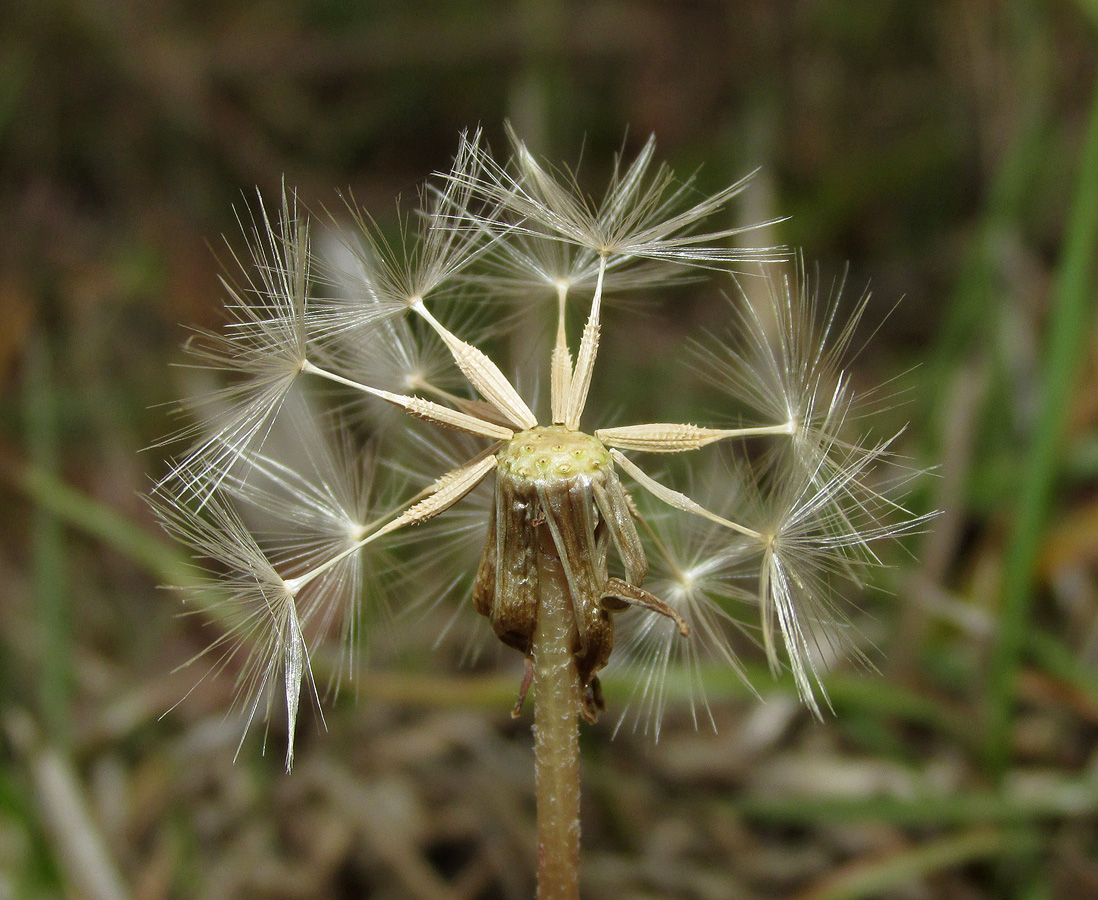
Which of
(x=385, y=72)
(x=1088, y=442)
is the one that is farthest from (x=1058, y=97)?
(x=385, y=72)

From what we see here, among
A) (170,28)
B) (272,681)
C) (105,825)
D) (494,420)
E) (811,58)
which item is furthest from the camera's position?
(170,28)

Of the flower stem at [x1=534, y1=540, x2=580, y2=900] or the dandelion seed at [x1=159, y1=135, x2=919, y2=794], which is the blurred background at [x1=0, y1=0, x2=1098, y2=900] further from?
the flower stem at [x1=534, y1=540, x2=580, y2=900]

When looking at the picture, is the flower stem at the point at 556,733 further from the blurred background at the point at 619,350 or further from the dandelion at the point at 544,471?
the blurred background at the point at 619,350

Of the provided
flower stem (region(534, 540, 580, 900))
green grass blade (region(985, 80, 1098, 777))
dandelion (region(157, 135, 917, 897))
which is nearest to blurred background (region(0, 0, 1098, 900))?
green grass blade (region(985, 80, 1098, 777))

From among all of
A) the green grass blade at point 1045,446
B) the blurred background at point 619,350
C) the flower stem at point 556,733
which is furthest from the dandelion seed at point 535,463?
the green grass blade at point 1045,446

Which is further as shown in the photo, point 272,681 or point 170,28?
point 170,28

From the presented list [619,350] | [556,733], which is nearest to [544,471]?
[556,733]

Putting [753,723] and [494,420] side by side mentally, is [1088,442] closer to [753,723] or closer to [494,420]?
[753,723]

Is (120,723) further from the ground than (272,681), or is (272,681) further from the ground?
(272,681)

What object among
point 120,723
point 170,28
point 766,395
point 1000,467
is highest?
point 170,28
